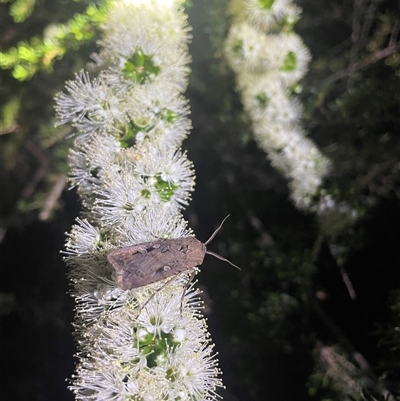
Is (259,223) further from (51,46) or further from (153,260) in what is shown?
(51,46)

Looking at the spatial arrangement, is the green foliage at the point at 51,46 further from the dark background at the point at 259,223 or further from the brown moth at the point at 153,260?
the brown moth at the point at 153,260

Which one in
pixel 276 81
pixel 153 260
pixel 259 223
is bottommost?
pixel 259 223

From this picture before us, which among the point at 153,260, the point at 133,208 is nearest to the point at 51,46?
the point at 133,208

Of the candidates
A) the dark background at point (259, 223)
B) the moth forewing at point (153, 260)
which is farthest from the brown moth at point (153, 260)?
the dark background at point (259, 223)

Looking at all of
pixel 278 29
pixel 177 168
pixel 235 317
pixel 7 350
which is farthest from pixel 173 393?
pixel 278 29

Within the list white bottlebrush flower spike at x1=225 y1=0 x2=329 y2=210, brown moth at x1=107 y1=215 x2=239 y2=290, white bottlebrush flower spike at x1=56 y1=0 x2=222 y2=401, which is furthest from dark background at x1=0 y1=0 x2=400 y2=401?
brown moth at x1=107 y1=215 x2=239 y2=290

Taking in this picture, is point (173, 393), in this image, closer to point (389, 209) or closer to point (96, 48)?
point (389, 209)

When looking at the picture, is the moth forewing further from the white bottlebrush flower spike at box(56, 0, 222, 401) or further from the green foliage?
the green foliage
